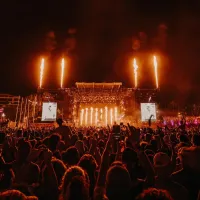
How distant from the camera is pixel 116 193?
7.36ft

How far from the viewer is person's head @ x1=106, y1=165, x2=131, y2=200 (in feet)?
7.33

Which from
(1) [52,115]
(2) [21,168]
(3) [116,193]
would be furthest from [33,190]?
(1) [52,115]

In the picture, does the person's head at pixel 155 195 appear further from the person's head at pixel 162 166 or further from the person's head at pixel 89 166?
the person's head at pixel 89 166

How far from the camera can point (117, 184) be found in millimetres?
2295

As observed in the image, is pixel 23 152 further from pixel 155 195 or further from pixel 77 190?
pixel 155 195

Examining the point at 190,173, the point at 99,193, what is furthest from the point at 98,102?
the point at 99,193

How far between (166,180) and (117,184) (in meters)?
1.04

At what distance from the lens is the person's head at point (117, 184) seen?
88.0 inches

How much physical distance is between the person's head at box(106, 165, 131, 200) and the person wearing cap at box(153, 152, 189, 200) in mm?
857

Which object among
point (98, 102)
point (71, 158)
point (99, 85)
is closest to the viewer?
point (71, 158)

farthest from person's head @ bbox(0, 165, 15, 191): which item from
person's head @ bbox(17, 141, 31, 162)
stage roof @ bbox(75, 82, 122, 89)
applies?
stage roof @ bbox(75, 82, 122, 89)

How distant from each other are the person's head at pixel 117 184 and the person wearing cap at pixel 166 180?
857 millimetres

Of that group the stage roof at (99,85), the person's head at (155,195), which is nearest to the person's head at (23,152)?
the person's head at (155,195)

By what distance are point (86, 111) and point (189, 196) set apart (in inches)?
1374
